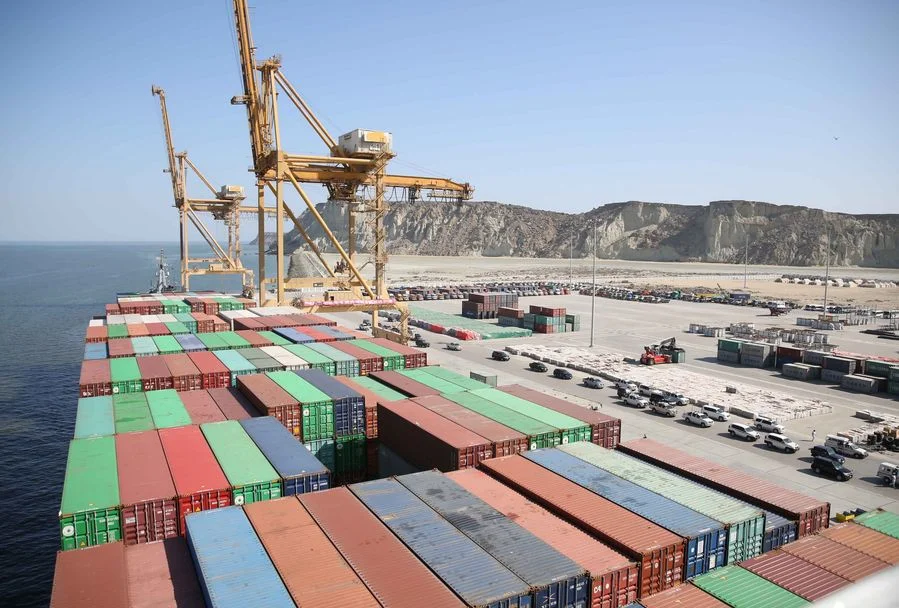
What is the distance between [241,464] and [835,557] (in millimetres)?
15816

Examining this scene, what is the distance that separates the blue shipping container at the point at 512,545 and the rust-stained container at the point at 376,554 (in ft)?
5.31

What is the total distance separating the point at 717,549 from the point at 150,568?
43.2 feet

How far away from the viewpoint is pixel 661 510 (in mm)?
15812

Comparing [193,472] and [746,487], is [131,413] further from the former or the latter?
[746,487]

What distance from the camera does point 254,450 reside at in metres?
19.5

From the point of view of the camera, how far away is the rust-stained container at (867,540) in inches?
599

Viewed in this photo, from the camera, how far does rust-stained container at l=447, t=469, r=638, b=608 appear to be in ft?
42.8

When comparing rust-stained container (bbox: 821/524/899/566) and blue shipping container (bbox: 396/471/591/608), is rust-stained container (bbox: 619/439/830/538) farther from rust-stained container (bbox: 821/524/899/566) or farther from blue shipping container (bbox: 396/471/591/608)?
blue shipping container (bbox: 396/471/591/608)

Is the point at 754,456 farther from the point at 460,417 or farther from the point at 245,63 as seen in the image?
the point at 245,63

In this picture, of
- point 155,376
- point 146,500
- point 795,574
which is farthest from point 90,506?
point 795,574

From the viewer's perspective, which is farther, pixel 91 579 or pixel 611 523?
pixel 611 523

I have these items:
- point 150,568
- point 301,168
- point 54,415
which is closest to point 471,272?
point 301,168

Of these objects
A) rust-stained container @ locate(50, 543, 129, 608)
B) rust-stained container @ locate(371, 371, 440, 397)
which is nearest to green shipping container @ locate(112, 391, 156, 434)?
rust-stained container @ locate(50, 543, 129, 608)

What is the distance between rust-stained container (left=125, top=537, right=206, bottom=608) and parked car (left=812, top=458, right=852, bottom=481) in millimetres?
25881
